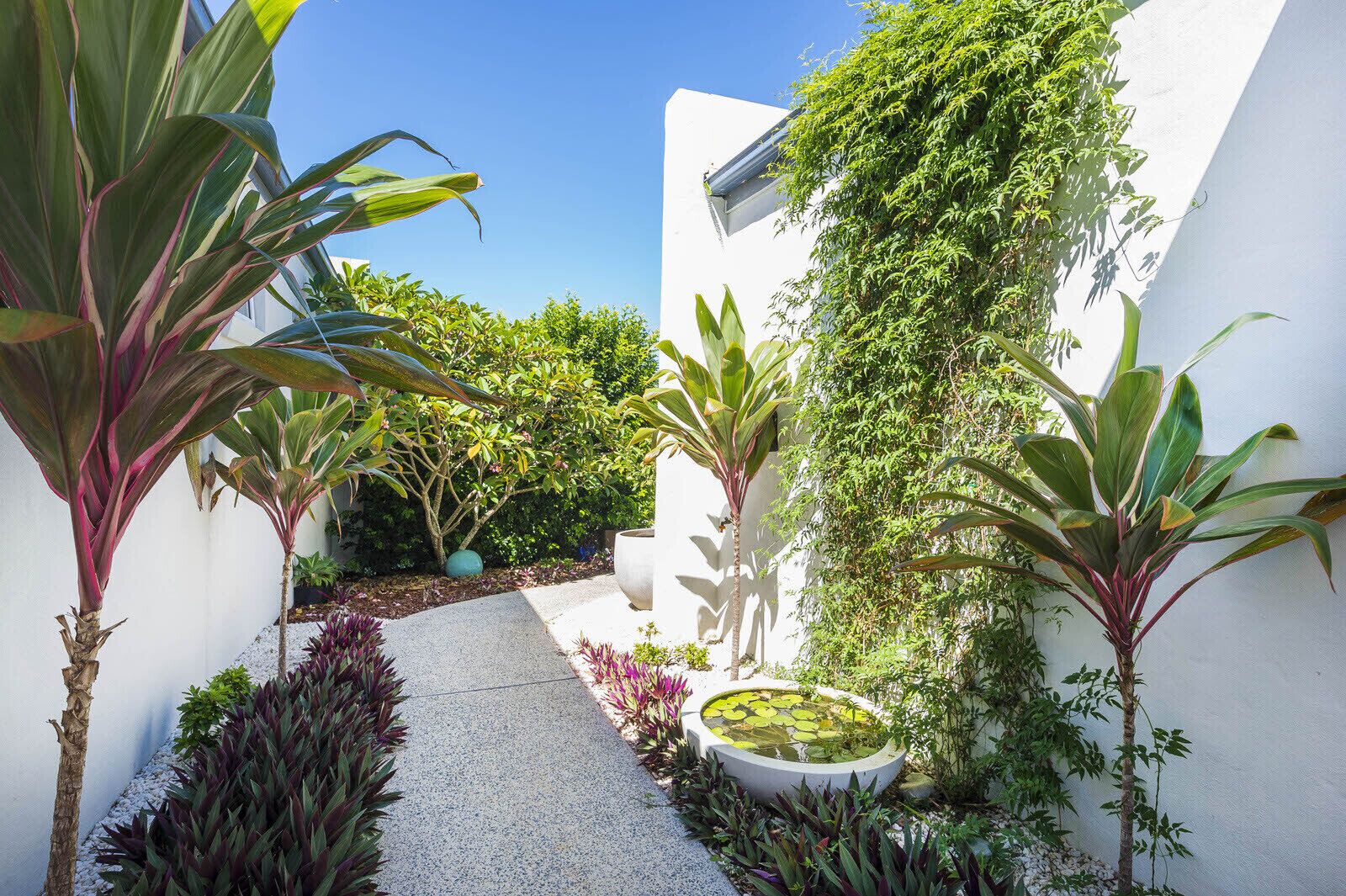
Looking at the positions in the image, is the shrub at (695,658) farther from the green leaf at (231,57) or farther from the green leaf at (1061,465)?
the green leaf at (231,57)

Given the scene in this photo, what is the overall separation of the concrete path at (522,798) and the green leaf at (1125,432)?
1.67m

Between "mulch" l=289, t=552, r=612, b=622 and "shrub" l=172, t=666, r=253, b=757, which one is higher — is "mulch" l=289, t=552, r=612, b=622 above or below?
below

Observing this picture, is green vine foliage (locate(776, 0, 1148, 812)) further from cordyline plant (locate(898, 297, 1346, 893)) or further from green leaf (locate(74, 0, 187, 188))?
green leaf (locate(74, 0, 187, 188))

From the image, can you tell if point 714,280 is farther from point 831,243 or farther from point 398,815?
point 398,815

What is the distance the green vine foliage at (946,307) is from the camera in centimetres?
227

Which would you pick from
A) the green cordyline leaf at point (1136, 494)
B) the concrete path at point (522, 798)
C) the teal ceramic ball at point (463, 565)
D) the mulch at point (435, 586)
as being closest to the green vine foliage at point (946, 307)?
the green cordyline leaf at point (1136, 494)

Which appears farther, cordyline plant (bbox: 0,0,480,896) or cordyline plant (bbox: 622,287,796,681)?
cordyline plant (bbox: 622,287,796,681)

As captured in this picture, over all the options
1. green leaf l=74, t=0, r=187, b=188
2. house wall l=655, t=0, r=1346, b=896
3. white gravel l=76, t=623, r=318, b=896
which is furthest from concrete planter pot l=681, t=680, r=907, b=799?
green leaf l=74, t=0, r=187, b=188

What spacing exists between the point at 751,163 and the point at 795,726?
130 inches

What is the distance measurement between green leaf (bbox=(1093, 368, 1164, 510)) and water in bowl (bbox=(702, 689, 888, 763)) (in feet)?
4.58

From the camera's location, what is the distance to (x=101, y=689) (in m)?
2.38

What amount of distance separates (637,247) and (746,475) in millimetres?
10142

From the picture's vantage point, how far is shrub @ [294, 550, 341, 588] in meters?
5.56

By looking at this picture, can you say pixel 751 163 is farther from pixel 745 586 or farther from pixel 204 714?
pixel 204 714
